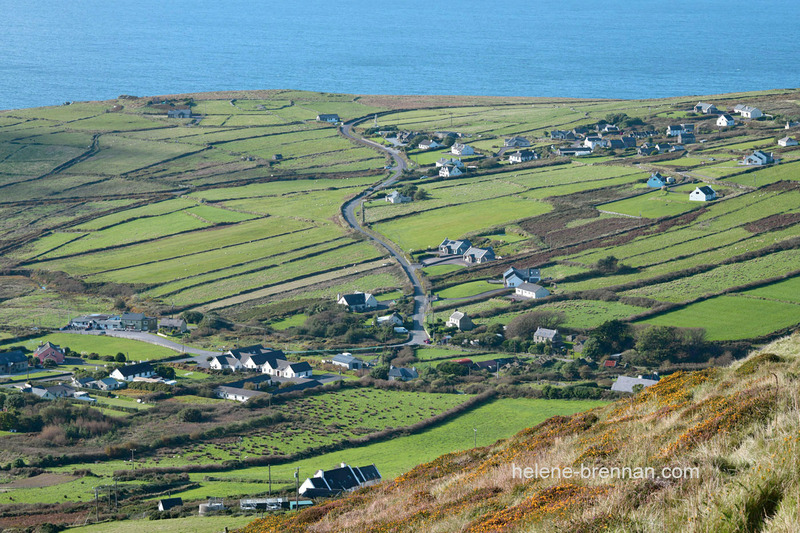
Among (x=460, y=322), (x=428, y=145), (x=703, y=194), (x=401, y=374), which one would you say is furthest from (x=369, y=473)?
(x=428, y=145)

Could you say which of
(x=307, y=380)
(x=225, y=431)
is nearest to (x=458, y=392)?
(x=307, y=380)

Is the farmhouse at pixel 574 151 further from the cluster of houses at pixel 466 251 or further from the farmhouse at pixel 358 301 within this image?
the farmhouse at pixel 358 301

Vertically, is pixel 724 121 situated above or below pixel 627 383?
above

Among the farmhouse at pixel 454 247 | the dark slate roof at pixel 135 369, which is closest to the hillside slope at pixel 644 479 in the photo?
the dark slate roof at pixel 135 369

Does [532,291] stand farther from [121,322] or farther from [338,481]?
[338,481]

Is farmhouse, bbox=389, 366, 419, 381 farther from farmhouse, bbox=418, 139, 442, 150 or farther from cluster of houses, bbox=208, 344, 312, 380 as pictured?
farmhouse, bbox=418, 139, 442, 150
